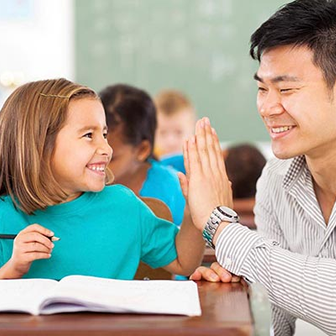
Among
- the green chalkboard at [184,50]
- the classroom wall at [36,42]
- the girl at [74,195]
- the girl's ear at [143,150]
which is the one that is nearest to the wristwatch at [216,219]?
the girl at [74,195]

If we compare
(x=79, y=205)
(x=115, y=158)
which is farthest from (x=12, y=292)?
(x=115, y=158)

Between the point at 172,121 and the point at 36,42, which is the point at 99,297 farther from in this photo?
the point at 36,42

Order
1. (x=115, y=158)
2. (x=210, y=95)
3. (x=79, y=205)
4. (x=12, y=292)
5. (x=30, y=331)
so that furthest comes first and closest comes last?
1. (x=210, y=95)
2. (x=115, y=158)
3. (x=79, y=205)
4. (x=12, y=292)
5. (x=30, y=331)

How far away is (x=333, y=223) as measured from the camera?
72.6 inches

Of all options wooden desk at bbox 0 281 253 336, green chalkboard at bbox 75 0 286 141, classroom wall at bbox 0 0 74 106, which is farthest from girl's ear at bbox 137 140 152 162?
classroom wall at bbox 0 0 74 106

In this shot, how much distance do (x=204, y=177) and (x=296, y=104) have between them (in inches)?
11.1

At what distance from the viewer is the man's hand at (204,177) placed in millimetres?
1665

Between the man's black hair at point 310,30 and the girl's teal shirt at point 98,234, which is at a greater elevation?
the man's black hair at point 310,30

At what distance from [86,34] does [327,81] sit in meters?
4.98

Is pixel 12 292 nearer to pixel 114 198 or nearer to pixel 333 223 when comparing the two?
pixel 114 198

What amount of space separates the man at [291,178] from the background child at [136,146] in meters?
0.66

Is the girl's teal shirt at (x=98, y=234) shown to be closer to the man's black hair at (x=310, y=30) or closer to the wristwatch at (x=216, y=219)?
the wristwatch at (x=216, y=219)

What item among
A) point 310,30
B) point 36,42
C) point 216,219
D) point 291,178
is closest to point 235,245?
point 216,219

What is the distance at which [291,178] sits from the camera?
6.49ft
